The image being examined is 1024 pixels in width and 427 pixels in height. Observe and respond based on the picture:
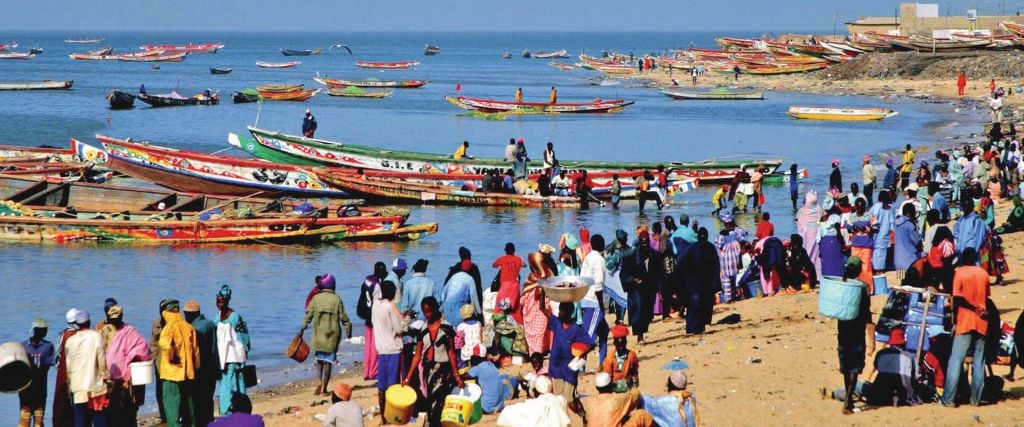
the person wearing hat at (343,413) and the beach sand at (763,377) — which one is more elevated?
the person wearing hat at (343,413)

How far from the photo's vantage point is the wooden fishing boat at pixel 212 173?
98.1 ft

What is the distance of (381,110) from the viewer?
70.9 m

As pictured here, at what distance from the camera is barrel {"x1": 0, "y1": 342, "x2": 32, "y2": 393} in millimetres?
8922

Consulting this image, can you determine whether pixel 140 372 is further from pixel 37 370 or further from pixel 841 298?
pixel 841 298

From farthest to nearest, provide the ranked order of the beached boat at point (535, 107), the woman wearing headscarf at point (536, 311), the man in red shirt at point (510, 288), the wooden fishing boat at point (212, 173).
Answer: the beached boat at point (535, 107)
the wooden fishing boat at point (212, 173)
the man in red shirt at point (510, 288)
the woman wearing headscarf at point (536, 311)

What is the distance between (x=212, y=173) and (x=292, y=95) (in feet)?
155

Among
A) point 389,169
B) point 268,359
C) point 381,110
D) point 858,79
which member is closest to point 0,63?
point 381,110

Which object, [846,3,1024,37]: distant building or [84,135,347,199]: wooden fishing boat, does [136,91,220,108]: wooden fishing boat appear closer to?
[84,135,347,199]: wooden fishing boat

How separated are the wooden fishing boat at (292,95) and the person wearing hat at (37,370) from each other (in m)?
67.0

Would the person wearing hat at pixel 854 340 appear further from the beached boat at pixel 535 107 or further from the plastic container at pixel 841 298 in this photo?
the beached boat at pixel 535 107

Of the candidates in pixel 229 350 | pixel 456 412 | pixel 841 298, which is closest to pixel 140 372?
pixel 229 350

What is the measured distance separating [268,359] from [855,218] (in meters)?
7.47

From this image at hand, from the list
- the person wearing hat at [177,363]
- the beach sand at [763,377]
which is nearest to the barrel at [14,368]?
the person wearing hat at [177,363]

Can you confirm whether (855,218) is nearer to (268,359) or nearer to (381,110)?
(268,359)
